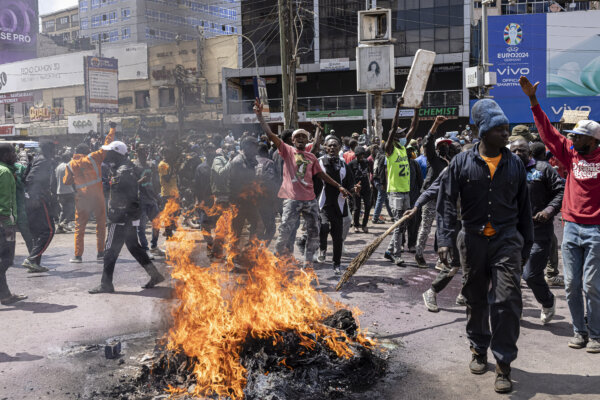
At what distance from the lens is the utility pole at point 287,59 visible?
48.5 ft

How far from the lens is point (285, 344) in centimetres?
402

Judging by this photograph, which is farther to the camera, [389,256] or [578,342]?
[389,256]

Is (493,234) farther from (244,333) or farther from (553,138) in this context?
(244,333)

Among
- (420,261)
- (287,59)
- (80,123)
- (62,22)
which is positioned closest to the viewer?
(420,261)

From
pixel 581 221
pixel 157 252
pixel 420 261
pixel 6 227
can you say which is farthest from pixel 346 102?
pixel 581 221

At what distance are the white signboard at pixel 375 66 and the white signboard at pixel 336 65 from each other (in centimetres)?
2750

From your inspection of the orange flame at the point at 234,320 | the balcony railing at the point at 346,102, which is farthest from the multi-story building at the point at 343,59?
the orange flame at the point at 234,320

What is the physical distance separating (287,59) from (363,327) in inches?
441

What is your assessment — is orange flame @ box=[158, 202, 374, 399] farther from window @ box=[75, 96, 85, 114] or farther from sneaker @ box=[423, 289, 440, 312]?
window @ box=[75, 96, 85, 114]

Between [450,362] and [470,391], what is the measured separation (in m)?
0.56

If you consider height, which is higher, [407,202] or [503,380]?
[407,202]

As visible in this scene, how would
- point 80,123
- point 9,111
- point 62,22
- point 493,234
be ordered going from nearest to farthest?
point 493,234 → point 80,123 → point 9,111 → point 62,22

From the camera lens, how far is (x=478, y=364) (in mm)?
4078

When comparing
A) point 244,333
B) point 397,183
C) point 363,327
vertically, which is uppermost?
point 397,183
